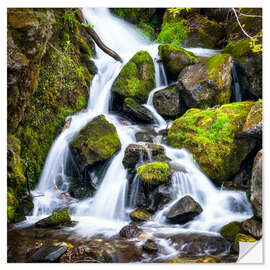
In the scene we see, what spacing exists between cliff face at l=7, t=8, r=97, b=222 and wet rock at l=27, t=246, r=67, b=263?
0.56 meters

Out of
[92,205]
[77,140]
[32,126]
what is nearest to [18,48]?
[32,126]

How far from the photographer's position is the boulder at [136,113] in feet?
20.1

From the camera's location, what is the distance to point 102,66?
6789 millimetres

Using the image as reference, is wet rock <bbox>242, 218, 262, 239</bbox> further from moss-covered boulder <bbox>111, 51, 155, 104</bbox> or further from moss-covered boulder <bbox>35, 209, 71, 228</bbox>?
moss-covered boulder <bbox>111, 51, 155, 104</bbox>

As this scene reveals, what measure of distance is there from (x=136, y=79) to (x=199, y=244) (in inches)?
184

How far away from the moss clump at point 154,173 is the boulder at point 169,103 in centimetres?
253

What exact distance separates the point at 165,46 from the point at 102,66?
1.87 metres

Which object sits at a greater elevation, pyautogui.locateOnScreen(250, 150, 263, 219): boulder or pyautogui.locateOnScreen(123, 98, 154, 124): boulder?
pyautogui.locateOnScreen(123, 98, 154, 124): boulder

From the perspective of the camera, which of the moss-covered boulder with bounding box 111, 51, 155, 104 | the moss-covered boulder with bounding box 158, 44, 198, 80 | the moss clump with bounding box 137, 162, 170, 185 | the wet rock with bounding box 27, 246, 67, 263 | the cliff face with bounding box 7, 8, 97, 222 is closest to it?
the wet rock with bounding box 27, 246, 67, 263

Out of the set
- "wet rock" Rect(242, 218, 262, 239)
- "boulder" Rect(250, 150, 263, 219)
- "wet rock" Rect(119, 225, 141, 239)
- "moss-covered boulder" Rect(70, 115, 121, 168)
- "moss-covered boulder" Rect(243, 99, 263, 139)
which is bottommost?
"wet rock" Rect(119, 225, 141, 239)

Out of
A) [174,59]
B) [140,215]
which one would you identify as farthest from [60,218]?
[174,59]

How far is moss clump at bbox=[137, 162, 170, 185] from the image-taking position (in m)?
3.96

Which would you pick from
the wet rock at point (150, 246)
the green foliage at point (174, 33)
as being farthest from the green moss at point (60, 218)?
the green foliage at point (174, 33)

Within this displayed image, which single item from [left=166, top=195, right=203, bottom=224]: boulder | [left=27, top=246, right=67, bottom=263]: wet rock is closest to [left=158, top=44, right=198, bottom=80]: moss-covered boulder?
[left=166, top=195, right=203, bottom=224]: boulder
